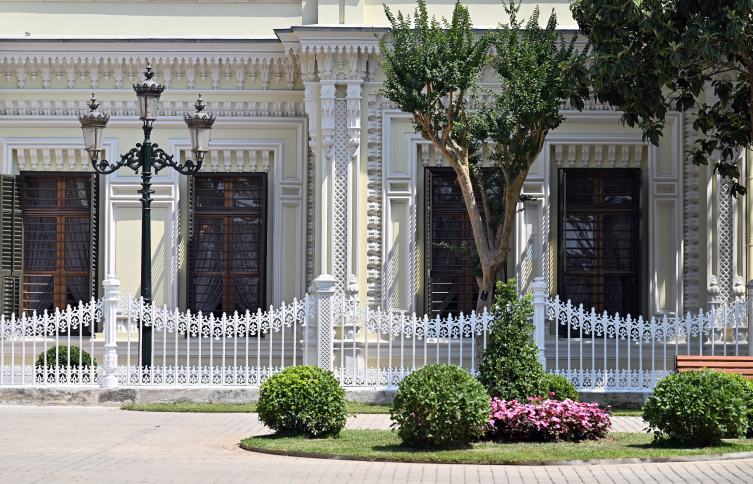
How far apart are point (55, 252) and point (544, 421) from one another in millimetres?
10109

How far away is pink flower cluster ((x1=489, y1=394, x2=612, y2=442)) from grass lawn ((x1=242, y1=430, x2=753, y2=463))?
0.17 meters

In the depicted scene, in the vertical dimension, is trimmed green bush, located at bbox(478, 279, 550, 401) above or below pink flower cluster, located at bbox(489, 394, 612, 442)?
above

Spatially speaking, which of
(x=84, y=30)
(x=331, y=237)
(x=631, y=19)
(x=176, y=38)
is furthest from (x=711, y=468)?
(x=84, y=30)

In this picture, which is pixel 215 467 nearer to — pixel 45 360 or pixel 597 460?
pixel 597 460

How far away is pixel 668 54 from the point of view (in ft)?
41.1

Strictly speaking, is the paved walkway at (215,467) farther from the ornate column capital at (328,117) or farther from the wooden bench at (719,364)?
the ornate column capital at (328,117)

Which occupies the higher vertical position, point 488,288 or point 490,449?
point 488,288

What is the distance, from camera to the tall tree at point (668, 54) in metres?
12.2

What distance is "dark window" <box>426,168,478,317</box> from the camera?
1609cm

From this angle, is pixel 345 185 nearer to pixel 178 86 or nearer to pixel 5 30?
pixel 178 86

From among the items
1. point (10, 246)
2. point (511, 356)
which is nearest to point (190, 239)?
point (10, 246)

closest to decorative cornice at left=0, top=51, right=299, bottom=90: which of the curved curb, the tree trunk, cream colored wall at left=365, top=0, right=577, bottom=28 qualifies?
cream colored wall at left=365, top=0, right=577, bottom=28

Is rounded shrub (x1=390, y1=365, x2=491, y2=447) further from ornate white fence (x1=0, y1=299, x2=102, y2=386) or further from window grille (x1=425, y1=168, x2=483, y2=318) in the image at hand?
window grille (x1=425, y1=168, x2=483, y2=318)

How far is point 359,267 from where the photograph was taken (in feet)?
51.3
